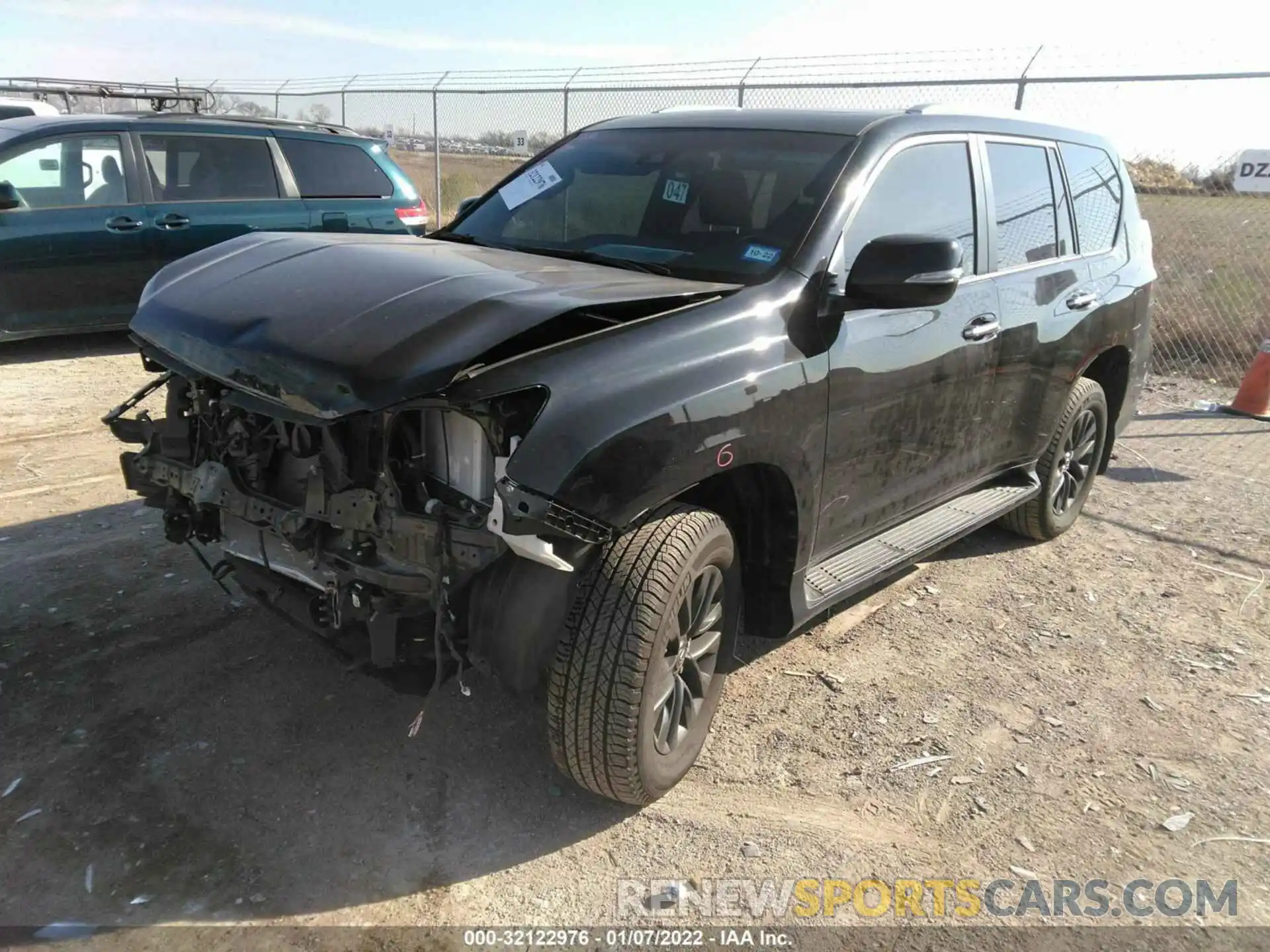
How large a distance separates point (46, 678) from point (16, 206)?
5.14 metres

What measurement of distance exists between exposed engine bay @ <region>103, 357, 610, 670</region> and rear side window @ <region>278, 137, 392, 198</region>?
19.6ft

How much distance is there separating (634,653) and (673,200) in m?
1.79

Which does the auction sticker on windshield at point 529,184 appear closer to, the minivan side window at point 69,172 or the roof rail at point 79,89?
the minivan side window at point 69,172

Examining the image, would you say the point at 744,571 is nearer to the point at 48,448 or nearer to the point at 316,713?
the point at 316,713

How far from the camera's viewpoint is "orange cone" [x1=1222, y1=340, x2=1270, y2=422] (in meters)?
7.82

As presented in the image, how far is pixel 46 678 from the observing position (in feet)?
10.7

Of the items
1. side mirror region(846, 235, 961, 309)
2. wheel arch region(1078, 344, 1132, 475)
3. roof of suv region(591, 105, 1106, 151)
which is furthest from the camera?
wheel arch region(1078, 344, 1132, 475)

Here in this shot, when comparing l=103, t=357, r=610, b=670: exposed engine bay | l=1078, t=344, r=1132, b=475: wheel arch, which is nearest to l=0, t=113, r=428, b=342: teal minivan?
Answer: l=103, t=357, r=610, b=670: exposed engine bay

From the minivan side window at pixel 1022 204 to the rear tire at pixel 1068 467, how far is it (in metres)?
0.88

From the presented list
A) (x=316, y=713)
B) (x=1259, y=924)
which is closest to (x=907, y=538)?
(x=1259, y=924)

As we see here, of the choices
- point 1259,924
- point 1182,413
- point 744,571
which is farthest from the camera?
point 1182,413

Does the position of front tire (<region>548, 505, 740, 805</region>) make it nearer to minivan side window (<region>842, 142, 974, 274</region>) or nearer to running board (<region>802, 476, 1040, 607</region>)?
running board (<region>802, 476, 1040, 607</region>)

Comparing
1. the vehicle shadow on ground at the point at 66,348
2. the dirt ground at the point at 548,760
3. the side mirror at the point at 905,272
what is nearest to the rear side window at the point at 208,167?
the vehicle shadow on ground at the point at 66,348

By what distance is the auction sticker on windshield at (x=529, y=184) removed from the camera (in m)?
3.91
